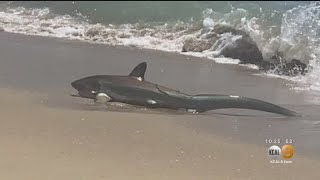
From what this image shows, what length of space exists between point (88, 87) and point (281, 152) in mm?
2279

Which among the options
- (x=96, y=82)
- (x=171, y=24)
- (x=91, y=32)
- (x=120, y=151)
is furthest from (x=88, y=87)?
(x=171, y=24)

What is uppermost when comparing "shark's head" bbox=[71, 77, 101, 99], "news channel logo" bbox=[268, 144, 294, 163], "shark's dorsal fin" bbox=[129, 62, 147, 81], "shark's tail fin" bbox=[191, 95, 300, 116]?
"shark's dorsal fin" bbox=[129, 62, 147, 81]

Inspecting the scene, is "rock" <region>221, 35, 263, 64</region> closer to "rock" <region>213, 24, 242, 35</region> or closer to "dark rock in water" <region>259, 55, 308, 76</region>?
"dark rock in water" <region>259, 55, 308, 76</region>

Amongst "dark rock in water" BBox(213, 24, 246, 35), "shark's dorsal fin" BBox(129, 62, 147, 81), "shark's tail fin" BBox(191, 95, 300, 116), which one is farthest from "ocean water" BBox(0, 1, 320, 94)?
"shark's dorsal fin" BBox(129, 62, 147, 81)

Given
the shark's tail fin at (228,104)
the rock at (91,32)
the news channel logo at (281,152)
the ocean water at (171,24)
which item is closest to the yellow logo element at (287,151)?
the news channel logo at (281,152)

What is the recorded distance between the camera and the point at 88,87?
19.3ft

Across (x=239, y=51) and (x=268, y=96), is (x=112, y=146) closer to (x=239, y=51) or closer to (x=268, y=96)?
(x=268, y=96)

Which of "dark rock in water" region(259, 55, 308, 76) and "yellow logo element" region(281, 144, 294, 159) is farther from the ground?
"dark rock in water" region(259, 55, 308, 76)

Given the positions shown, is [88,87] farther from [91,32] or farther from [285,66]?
[91,32]

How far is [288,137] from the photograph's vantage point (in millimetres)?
4883

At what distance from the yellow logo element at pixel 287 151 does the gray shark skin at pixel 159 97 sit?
105 cm

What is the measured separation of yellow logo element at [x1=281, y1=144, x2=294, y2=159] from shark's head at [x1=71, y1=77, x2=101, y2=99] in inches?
82.4

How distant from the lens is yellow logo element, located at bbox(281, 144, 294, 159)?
4340 millimetres

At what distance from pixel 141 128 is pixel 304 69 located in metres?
4.15
